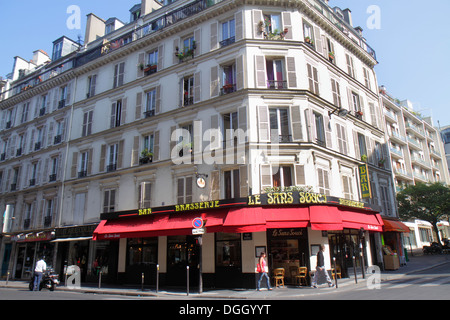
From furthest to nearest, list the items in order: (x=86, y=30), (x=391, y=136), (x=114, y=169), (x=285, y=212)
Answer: (x=391, y=136), (x=86, y=30), (x=114, y=169), (x=285, y=212)

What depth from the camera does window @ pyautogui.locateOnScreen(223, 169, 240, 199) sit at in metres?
16.4

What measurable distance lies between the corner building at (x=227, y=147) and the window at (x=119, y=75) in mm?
159

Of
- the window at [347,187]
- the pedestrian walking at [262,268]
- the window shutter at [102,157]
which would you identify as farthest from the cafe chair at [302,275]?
the window shutter at [102,157]

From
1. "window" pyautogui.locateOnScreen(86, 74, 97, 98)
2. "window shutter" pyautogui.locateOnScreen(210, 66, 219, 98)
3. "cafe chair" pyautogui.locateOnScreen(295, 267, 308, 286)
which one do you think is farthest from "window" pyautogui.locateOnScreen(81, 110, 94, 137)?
"cafe chair" pyautogui.locateOnScreen(295, 267, 308, 286)

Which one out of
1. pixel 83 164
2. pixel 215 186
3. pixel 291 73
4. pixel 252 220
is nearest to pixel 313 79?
pixel 291 73

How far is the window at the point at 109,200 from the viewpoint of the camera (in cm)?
2064

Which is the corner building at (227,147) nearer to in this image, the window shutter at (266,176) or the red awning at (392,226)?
the window shutter at (266,176)

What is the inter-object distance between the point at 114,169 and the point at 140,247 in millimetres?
5541

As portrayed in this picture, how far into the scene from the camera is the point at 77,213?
22.3 metres

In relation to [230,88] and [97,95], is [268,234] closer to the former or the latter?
[230,88]

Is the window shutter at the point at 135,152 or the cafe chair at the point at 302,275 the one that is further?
the window shutter at the point at 135,152

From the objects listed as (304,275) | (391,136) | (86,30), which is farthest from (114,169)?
(391,136)

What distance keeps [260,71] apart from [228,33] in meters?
3.44

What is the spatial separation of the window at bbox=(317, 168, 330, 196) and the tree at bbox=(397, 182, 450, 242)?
24221mm
